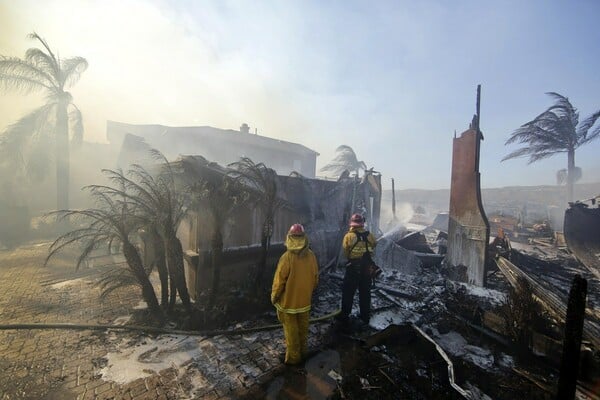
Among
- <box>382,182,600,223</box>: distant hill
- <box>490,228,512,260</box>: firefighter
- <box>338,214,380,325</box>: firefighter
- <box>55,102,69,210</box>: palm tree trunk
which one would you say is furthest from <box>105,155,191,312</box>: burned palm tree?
<box>382,182,600,223</box>: distant hill

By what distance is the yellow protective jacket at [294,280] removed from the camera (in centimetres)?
390

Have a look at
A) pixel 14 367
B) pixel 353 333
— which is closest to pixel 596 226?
pixel 353 333

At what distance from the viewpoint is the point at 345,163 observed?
30.7m

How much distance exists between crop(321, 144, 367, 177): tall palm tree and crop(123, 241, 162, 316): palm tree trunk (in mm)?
26032

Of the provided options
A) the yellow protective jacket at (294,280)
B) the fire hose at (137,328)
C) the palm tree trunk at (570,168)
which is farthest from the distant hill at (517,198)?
the fire hose at (137,328)

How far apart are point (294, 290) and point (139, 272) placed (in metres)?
3.10

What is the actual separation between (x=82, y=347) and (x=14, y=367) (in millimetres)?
757

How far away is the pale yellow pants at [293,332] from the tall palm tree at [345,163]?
2666 centimetres

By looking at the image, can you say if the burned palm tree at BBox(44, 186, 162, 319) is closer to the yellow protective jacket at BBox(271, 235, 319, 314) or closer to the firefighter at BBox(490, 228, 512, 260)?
the yellow protective jacket at BBox(271, 235, 319, 314)

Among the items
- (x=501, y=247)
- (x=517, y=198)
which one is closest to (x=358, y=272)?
(x=501, y=247)

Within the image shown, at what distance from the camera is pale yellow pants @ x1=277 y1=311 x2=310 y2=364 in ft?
13.0

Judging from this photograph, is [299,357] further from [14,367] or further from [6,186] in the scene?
[6,186]

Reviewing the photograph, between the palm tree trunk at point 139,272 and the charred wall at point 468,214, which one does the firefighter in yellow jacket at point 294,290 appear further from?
the charred wall at point 468,214

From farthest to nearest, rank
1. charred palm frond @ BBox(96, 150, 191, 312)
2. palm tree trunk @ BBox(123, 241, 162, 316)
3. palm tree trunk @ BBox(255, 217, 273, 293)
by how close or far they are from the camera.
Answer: palm tree trunk @ BBox(255, 217, 273, 293), palm tree trunk @ BBox(123, 241, 162, 316), charred palm frond @ BBox(96, 150, 191, 312)
